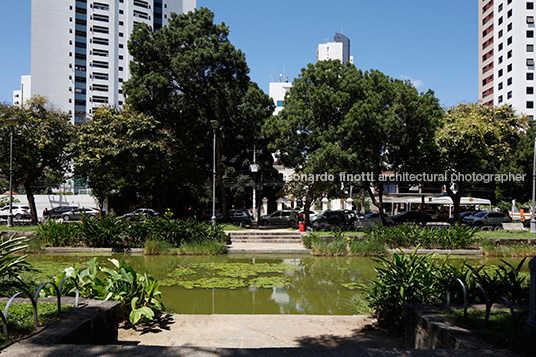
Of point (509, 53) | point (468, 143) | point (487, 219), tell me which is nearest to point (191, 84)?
point (468, 143)

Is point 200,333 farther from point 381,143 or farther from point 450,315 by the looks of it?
point 381,143

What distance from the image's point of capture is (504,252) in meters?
15.8

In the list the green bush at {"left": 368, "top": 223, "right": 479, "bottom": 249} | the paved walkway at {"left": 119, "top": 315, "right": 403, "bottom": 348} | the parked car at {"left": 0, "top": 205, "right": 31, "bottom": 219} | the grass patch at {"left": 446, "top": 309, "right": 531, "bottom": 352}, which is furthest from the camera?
the parked car at {"left": 0, "top": 205, "right": 31, "bottom": 219}

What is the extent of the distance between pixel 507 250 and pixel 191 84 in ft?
62.3

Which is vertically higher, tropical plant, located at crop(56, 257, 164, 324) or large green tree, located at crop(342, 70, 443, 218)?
large green tree, located at crop(342, 70, 443, 218)

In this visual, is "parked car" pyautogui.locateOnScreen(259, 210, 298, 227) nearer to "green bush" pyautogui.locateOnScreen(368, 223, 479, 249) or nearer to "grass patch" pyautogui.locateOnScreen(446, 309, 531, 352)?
"green bush" pyautogui.locateOnScreen(368, 223, 479, 249)

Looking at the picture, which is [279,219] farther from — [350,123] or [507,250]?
[507,250]

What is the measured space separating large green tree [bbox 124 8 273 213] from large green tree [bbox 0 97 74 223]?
5.20 meters

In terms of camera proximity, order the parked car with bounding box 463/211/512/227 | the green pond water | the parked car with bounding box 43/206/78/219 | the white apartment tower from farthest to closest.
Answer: the white apartment tower < the parked car with bounding box 43/206/78/219 < the parked car with bounding box 463/211/512/227 < the green pond water

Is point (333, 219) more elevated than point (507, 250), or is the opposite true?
point (333, 219)

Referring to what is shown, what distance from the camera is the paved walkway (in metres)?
5.48

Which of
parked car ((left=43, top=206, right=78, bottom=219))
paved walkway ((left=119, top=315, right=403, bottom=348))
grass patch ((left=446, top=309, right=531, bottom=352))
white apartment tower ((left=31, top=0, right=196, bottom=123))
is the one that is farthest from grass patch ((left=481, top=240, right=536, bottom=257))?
white apartment tower ((left=31, top=0, right=196, bottom=123))

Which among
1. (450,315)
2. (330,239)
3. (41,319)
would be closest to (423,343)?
(450,315)

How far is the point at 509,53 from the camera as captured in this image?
60375 millimetres
